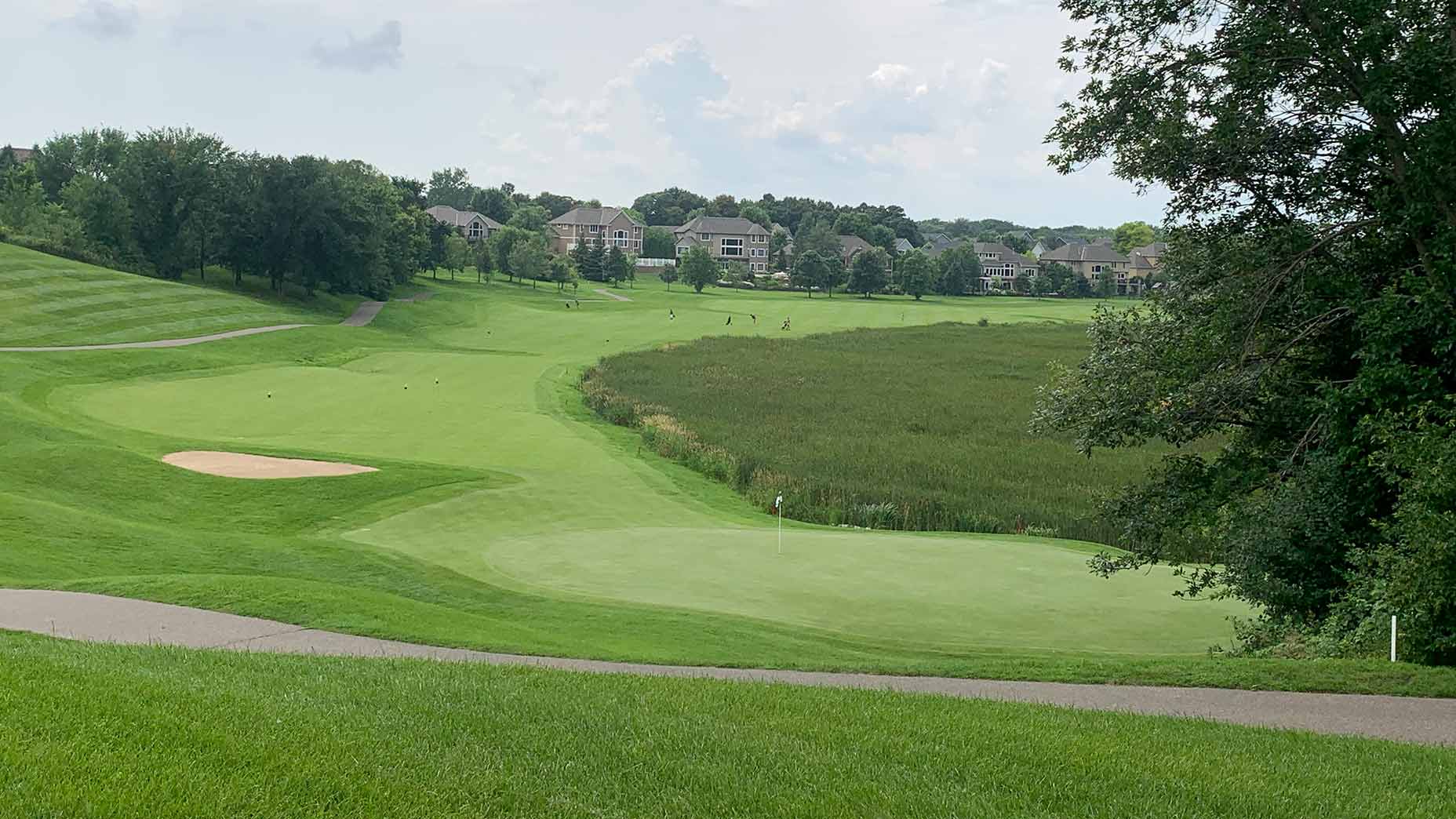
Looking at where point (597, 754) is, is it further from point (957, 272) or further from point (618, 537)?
point (957, 272)

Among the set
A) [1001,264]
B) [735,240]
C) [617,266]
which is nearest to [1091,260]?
[1001,264]

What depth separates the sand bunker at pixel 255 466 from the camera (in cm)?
2523

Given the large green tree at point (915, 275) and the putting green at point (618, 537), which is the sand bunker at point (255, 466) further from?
the large green tree at point (915, 275)

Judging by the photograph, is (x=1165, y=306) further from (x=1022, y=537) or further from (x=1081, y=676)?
(x=1081, y=676)

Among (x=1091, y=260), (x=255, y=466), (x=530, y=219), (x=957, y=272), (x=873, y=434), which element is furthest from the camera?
(x=1091, y=260)

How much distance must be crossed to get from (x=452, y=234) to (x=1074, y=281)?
78176mm

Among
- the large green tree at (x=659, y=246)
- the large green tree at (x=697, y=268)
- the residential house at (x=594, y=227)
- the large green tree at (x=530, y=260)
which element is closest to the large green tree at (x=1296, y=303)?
the large green tree at (x=530, y=260)

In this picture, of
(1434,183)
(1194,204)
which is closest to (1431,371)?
(1434,183)

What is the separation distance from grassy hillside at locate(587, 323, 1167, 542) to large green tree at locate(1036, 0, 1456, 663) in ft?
17.1

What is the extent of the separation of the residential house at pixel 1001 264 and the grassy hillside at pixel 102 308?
4542 inches

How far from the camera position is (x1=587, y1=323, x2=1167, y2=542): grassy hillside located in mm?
26328

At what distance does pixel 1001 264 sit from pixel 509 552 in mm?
160027

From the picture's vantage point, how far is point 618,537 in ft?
68.8

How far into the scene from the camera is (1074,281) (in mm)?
147125
